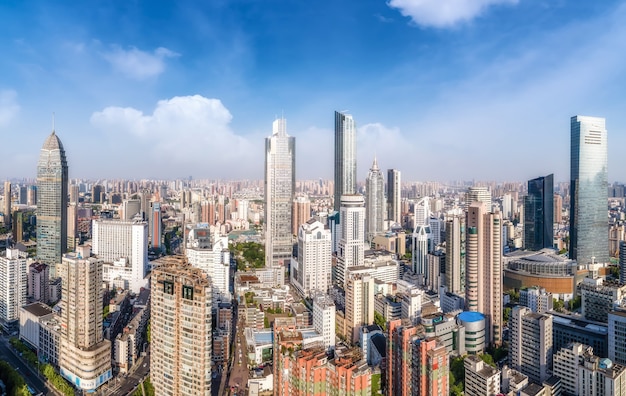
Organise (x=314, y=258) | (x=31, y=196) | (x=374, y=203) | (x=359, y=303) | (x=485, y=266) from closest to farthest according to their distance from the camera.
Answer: (x=359, y=303) → (x=485, y=266) → (x=314, y=258) → (x=374, y=203) → (x=31, y=196)

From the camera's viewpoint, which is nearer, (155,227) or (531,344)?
(531,344)

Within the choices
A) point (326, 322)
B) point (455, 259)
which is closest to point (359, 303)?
point (326, 322)

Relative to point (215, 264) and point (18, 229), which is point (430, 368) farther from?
point (18, 229)

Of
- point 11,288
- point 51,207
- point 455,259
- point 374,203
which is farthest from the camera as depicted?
point 374,203

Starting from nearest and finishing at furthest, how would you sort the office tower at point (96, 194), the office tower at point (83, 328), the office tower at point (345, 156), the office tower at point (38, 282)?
the office tower at point (83, 328) → the office tower at point (38, 282) → the office tower at point (345, 156) → the office tower at point (96, 194)

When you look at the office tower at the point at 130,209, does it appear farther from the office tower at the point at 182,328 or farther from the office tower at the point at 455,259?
the office tower at the point at 182,328

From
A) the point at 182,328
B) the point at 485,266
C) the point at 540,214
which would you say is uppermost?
the point at 540,214

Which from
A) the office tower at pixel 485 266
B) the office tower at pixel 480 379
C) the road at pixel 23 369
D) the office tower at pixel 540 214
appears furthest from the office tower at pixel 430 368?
the office tower at pixel 540 214
